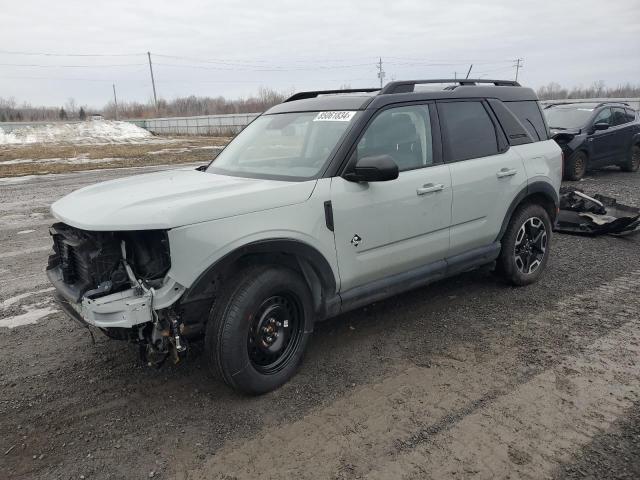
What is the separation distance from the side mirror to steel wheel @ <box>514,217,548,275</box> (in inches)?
84.9

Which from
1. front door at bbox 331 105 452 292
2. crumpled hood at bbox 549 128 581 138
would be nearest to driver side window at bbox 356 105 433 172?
front door at bbox 331 105 452 292

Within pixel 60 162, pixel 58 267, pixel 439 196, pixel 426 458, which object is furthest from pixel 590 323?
pixel 60 162

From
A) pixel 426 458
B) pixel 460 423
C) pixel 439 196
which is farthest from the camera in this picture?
pixel 439 196

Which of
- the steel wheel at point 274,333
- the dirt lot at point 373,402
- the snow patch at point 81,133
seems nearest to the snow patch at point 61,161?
the dirt lot at point 373,402

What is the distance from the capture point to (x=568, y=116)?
41.2ft

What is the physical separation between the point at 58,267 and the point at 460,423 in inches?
114

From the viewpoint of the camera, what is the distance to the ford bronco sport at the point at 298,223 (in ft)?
9.57

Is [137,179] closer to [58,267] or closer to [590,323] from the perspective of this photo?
[58,267]

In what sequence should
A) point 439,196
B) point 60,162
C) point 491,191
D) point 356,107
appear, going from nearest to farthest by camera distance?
point 356,107 < point 439,196 < point 491,191 < point 60,162

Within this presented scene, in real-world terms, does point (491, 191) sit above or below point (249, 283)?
above

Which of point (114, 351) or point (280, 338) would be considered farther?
point (114, 351)

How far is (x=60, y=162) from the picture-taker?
68.4ft

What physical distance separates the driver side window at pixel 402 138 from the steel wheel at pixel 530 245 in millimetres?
1549

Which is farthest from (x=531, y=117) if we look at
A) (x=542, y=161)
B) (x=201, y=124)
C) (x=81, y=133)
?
(x=81, y=133)
